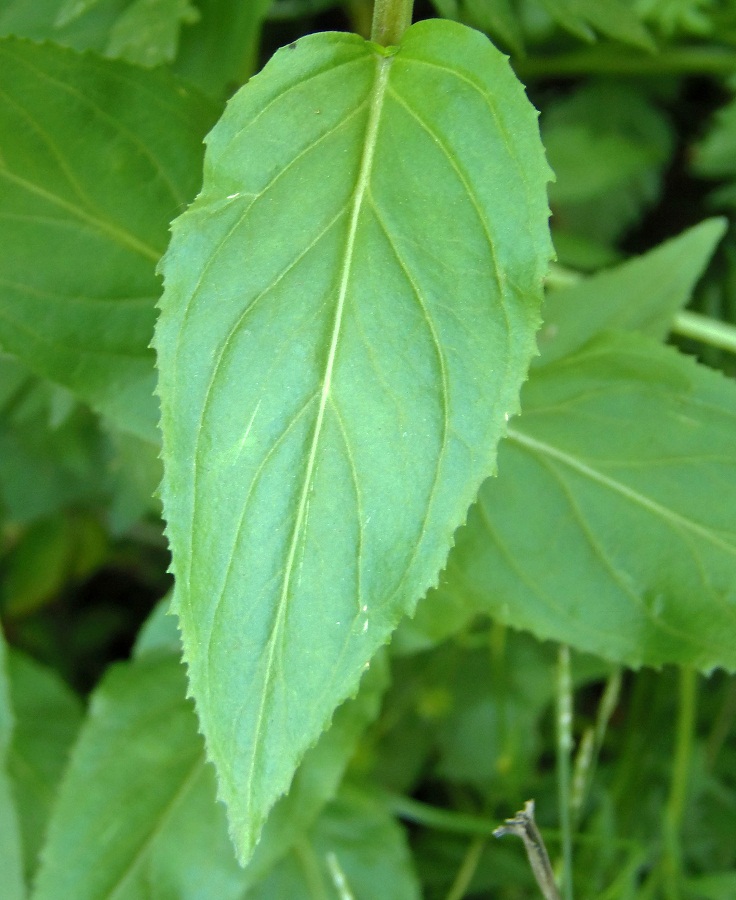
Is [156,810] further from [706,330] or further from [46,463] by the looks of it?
[706,330]

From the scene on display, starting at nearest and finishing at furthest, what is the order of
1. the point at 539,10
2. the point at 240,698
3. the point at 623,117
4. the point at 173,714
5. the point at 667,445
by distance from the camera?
1. the point at 240,698
2. the point at 667,445
3. the point at 173,714
4. the point at 539,10
5. the point at 623,117

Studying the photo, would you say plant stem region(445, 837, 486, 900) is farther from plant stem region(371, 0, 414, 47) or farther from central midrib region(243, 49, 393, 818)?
plant stem region(371, 0, 414, 47)

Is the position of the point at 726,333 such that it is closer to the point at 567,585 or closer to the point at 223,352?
the point at 567,585

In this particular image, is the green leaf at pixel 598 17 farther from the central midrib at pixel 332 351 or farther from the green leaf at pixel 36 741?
the green leaf at pixel 36 741

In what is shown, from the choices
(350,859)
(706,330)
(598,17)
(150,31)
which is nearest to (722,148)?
(706,330)

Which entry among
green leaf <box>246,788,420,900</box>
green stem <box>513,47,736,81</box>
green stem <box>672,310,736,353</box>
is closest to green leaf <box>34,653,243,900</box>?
green leaf <box>246,788,420,900</box>

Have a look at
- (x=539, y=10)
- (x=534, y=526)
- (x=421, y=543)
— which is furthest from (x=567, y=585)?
→ (x=539, y=10)

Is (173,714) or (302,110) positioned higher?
(302,110)
